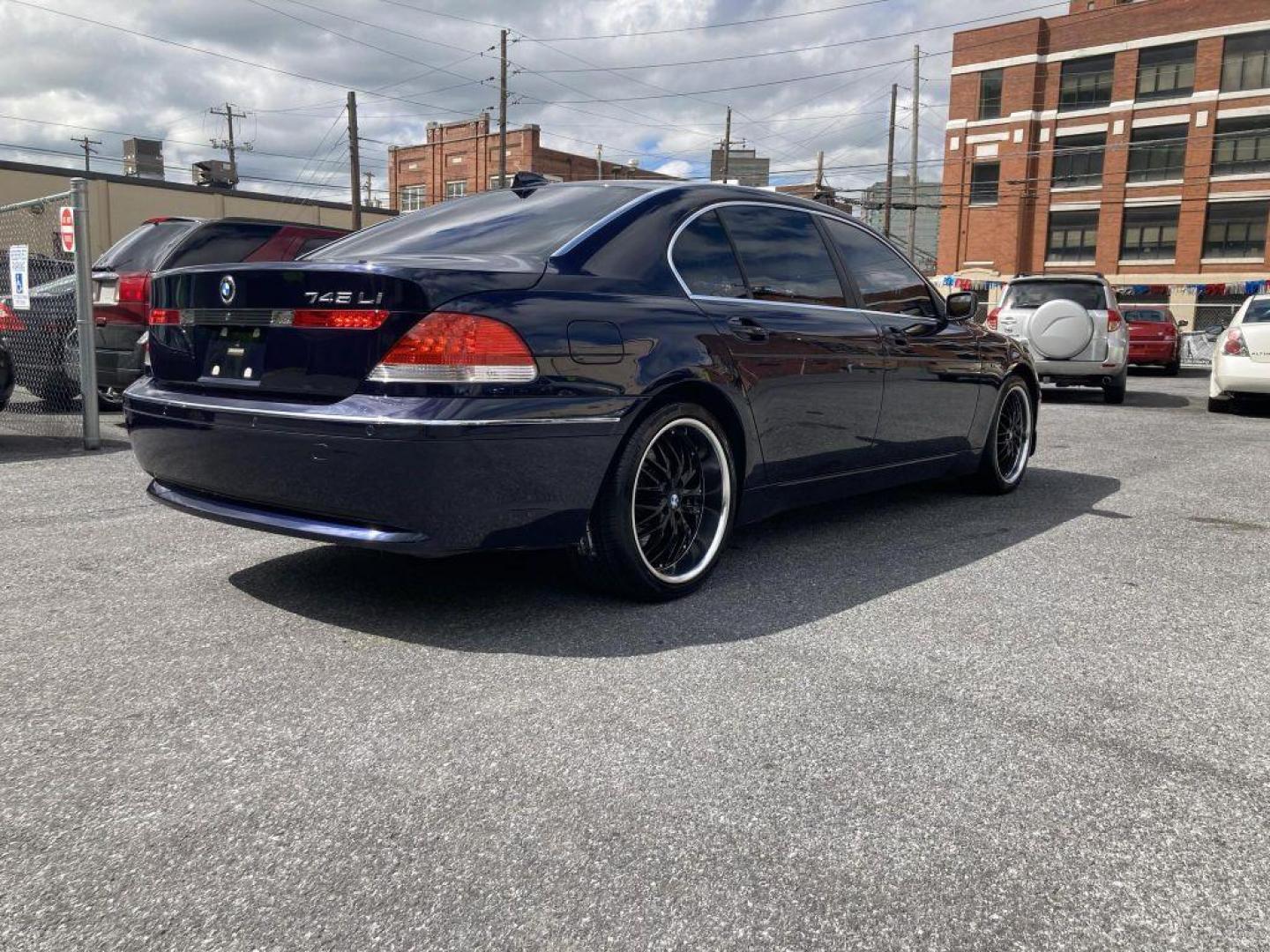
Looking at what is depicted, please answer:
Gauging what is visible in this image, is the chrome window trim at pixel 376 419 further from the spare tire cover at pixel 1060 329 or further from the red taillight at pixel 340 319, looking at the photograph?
the spare tire cover at pixel 1060 329

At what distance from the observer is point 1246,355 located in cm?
1141

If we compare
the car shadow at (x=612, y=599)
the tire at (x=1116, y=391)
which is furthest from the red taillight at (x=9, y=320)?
the tire at (x=1116, y=391)

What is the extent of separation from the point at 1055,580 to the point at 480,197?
2885mm

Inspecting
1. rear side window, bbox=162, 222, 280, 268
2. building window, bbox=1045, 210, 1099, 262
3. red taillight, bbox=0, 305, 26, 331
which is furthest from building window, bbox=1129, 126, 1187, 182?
red taillight, bbox=0, 305, 26, 331

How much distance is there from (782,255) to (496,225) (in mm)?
1255

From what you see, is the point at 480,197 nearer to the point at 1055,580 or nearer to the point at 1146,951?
the point at 1055,580

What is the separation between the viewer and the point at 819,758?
8.02 feet

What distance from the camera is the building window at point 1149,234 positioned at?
4716 centimetres

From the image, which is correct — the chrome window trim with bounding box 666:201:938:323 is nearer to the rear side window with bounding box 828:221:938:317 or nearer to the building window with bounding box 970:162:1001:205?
the rear side window with bounding box 828:221:938:317

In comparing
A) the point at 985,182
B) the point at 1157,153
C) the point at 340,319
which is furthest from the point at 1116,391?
the point at 985,182

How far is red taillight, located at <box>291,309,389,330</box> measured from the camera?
119 inches

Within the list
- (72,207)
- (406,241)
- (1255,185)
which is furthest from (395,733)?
(1255,185)

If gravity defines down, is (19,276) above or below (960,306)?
above

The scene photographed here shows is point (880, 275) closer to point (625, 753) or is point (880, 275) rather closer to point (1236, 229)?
point (625, 753)
